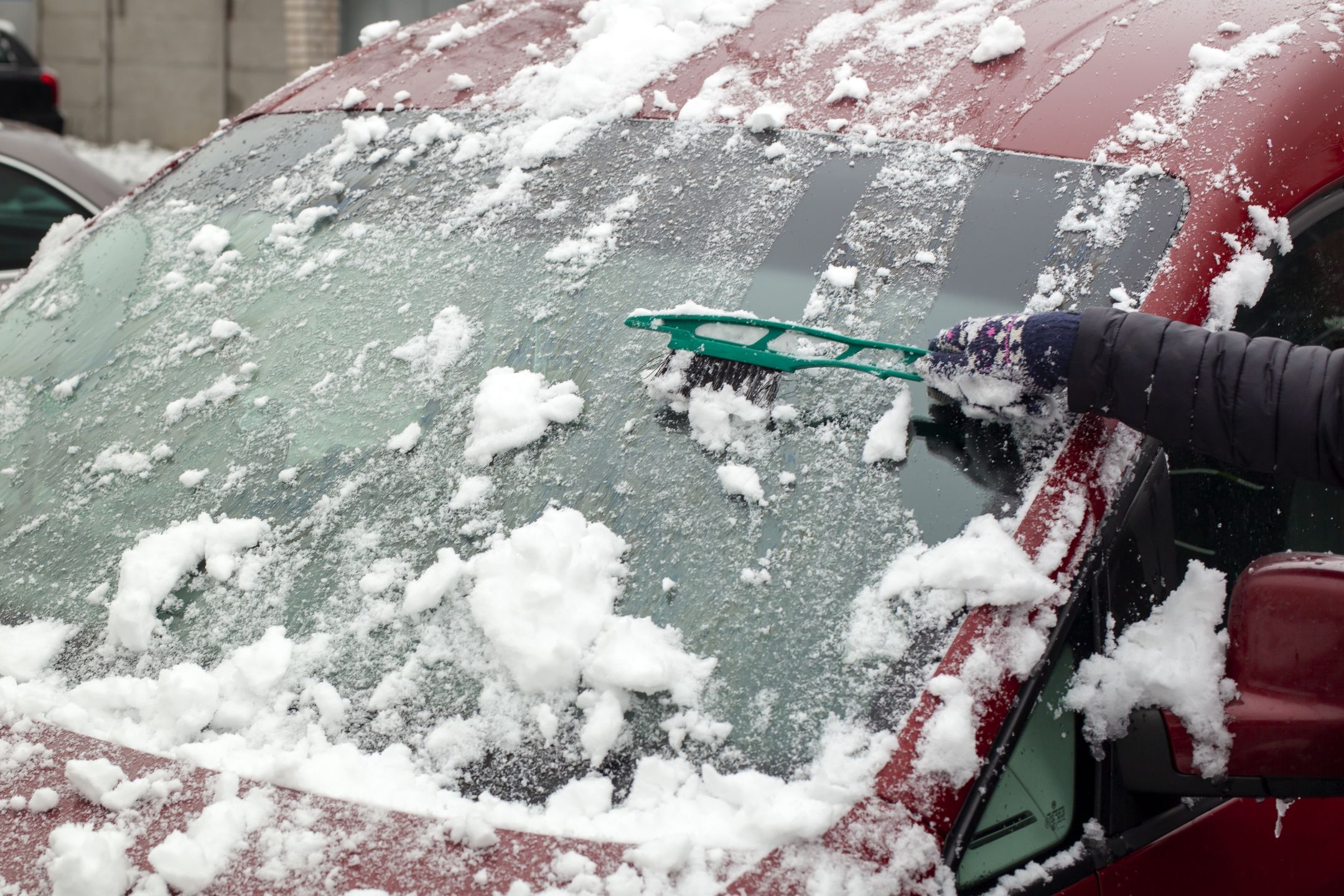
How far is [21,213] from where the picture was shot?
4371mm

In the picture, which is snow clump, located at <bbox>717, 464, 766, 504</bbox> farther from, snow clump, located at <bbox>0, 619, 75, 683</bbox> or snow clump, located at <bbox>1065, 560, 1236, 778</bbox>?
A: snow clump, located at <bbox>0, 619, 75, 683</bbox>

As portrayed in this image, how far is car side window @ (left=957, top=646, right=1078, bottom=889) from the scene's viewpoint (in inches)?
48.8

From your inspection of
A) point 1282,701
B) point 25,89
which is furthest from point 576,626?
point 25,89

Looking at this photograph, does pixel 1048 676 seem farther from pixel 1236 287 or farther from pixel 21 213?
pixel 21 213

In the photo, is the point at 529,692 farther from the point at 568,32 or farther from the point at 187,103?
the point at 187,103

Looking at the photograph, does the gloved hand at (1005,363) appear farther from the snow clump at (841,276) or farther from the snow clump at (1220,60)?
the snow clump at (1220,60)

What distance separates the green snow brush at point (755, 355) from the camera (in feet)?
4.94

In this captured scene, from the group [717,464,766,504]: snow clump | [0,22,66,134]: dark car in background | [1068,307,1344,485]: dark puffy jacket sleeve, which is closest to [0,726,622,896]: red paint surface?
[717,464,766,504]: snow clump

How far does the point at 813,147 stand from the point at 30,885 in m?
1.39

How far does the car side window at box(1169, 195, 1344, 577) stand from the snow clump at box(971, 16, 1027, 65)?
1.64ft

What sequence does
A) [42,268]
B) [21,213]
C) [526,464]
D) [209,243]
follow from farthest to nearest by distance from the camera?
[21,213] < [42,268] < [209,243] < [526,464]

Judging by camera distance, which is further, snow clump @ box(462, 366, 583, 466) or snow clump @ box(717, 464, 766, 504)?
snow clump @ box(462, 366, 583, 466)

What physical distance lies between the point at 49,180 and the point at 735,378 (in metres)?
3.88

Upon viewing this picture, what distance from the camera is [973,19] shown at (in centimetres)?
185
